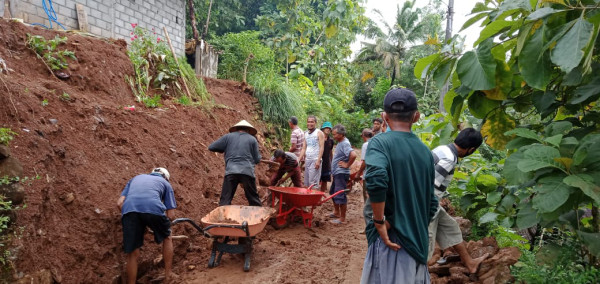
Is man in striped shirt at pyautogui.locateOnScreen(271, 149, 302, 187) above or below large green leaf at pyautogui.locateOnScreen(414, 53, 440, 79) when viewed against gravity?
below

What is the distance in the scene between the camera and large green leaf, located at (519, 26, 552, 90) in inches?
72.4

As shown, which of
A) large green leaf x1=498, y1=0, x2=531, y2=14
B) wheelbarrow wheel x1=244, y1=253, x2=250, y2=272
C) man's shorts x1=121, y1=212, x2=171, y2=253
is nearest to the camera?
large green leaf x1=498, y1=0, x2=531, y2=14

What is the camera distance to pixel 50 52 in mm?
6383

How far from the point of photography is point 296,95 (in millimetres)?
11711

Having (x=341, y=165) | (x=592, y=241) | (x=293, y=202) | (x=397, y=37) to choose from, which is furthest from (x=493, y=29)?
(x=397, y=37)

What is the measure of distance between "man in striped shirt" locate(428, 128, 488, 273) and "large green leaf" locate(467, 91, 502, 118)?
0.75 m

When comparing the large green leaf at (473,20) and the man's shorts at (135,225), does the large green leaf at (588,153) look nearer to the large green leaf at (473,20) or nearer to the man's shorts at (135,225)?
the large green leaf at (473,20)

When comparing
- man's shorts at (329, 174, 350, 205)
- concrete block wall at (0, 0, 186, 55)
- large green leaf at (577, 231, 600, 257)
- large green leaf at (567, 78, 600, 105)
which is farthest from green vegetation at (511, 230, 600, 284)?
concrete block wall at (0, 0, 186, 55)

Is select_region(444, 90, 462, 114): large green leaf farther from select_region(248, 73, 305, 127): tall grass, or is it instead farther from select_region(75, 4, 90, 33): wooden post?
select_region(248, 73, 305, 127): tall grass

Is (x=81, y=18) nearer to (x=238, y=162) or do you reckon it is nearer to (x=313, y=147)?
(x=238, y=162)

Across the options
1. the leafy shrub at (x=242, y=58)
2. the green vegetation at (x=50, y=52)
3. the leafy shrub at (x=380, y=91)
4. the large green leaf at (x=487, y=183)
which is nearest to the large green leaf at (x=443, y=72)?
the large green leaf at (x=487, y=183)

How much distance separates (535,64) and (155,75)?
7.88 m

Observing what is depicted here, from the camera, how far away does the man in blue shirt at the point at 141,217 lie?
4222 mm

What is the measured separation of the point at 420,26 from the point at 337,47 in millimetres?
12357
